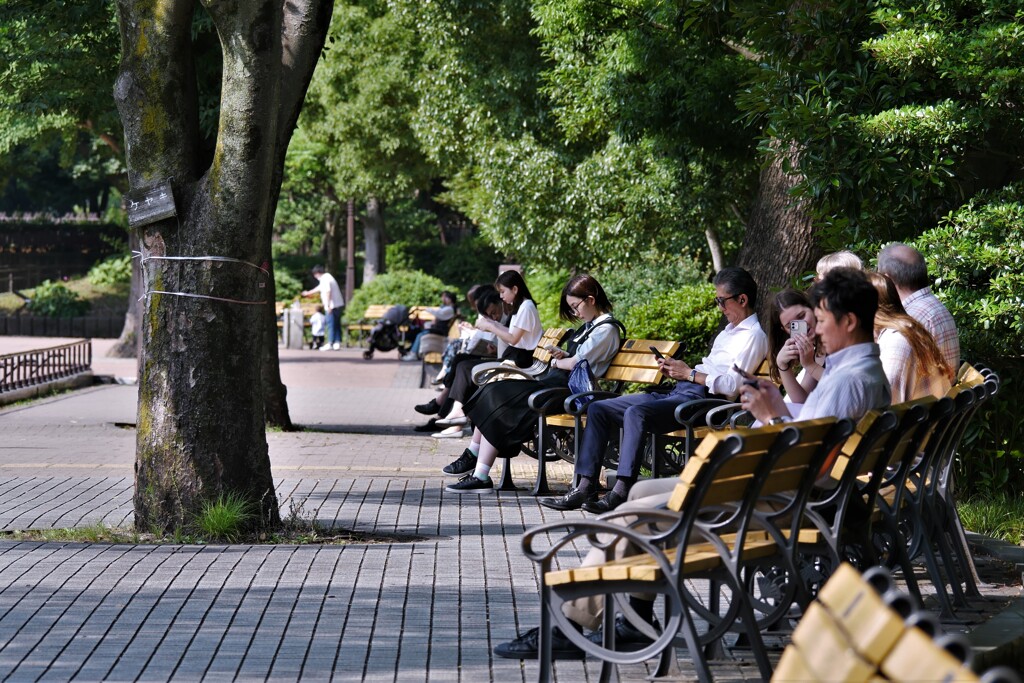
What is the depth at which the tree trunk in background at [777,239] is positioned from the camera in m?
12.4

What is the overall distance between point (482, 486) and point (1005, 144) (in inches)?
167

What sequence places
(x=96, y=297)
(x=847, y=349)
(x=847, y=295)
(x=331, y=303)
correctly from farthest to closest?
1. (x=96, y=297)
2. (x=331, y=303)
3. (x=847, y=349)
4. (x=847, y=295)

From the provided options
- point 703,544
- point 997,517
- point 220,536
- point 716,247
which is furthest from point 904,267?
point 716,247

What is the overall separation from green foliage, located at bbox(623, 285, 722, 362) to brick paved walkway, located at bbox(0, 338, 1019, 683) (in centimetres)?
352

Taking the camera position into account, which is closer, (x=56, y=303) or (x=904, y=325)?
(x=904, y=325)

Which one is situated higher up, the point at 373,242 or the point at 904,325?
the point at 373,242

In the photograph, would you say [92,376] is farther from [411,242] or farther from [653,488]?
[411,242]

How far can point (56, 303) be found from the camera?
3809 centimetres

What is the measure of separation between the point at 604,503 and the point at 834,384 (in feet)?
12.8

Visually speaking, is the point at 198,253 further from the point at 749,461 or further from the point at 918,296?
the point at 749,461

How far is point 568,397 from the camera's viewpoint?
33.1 ft

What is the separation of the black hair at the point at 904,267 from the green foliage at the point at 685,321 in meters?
7.71

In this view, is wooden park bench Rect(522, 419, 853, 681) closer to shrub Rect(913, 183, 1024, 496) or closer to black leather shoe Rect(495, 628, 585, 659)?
black leather shoe Rect(495, 628, 585, 659)

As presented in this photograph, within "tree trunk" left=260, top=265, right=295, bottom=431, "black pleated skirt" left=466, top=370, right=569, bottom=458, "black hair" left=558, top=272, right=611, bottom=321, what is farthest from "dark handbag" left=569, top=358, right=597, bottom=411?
"tree trunk" left=260, top=265, right=295, bottom=431
